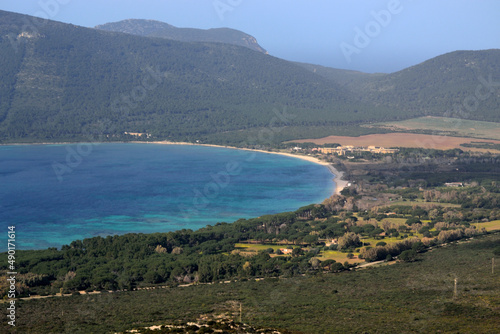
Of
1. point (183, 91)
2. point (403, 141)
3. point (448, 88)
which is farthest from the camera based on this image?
point (448, 88)

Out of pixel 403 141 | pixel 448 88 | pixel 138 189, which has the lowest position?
pixel 138 189

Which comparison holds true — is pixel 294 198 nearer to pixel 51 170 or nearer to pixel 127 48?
pixel 51 170

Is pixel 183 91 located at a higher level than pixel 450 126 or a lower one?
higher

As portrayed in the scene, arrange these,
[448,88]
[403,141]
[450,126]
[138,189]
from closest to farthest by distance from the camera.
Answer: [138,189] → [403,141] → [450,126] → [448,88]

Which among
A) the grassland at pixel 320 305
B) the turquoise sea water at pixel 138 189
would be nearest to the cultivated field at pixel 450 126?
the turquoise sea water at pixel 138 189

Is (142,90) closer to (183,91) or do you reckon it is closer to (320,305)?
(183,91)

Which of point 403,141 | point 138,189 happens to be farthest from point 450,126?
point 138,189

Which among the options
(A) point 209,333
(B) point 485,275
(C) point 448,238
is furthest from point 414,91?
(A) point 209,333
